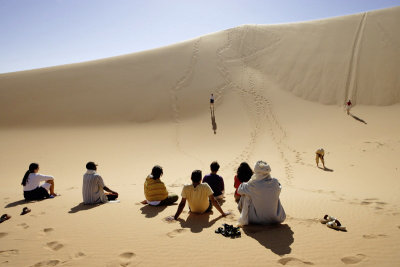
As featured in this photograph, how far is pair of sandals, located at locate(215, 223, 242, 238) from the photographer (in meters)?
3.77

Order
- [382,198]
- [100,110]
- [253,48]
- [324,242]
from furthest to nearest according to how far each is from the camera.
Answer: [253,48] < [100,110] < [382,198] < [324,242]

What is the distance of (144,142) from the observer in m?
15.6

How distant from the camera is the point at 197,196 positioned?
458cm

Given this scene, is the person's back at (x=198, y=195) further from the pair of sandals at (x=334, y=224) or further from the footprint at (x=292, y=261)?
the pair of sandals at (x=334, y=224)

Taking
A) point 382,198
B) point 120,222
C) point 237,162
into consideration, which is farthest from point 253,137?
point 120,222

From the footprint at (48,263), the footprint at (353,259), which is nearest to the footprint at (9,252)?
the footprint at (48,263)

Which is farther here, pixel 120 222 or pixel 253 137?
pixel 253 137

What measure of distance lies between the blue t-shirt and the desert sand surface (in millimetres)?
407

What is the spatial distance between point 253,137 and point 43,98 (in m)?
18.2

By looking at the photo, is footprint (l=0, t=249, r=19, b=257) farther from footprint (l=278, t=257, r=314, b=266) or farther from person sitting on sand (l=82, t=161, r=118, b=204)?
footprint (l=278, t=257, r=314, b=266)

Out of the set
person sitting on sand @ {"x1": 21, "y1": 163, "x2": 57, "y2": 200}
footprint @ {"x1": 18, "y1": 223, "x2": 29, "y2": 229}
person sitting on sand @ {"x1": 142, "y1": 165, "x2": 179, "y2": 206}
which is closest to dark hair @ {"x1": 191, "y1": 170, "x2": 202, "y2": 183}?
person sitting on sand @ {"x1": 142, "y1": 165, "x2": 179, "y2": 206}

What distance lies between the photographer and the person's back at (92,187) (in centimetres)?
555

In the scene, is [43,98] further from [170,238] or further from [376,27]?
[376,27]

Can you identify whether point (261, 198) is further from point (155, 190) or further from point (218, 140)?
point (218, 140)
